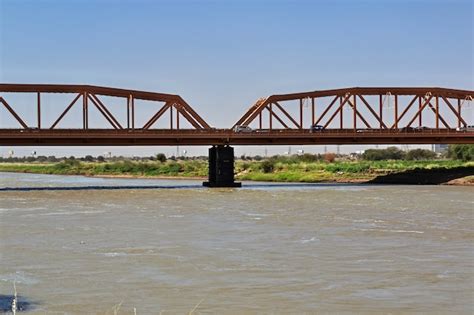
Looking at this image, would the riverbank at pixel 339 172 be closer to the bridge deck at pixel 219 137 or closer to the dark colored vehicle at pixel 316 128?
the bridge deck at pixel 219 137

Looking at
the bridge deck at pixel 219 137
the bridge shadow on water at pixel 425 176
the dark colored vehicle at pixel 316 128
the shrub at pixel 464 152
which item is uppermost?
the dark colored vehicle at pixel 316 128

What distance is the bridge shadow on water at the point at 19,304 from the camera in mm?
16906

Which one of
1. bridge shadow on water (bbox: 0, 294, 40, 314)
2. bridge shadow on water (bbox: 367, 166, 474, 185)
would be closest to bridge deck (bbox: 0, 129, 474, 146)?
bridge shadow on water (bbox: 367, 166, 474, 185)

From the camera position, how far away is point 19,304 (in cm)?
1753

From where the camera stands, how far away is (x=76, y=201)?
180 ft

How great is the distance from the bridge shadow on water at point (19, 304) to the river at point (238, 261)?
74mm

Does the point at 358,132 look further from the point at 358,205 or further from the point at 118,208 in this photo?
A: the point at 118,208

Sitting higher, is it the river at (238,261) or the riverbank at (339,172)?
the riverbank at (339,172)

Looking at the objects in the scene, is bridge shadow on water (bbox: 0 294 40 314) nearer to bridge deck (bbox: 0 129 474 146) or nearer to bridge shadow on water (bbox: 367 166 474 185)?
bridge deck (bbox: 0 129 474 146)

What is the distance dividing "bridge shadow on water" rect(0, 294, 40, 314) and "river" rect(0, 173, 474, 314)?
0.24 feet

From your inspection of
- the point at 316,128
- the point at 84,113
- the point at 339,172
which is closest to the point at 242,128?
the point at 316,128

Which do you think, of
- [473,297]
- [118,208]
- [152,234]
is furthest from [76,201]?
[473,297]

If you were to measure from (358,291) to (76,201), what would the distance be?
127 ft

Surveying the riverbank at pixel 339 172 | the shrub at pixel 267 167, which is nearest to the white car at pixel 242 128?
the riverbank at pixel 339 172
